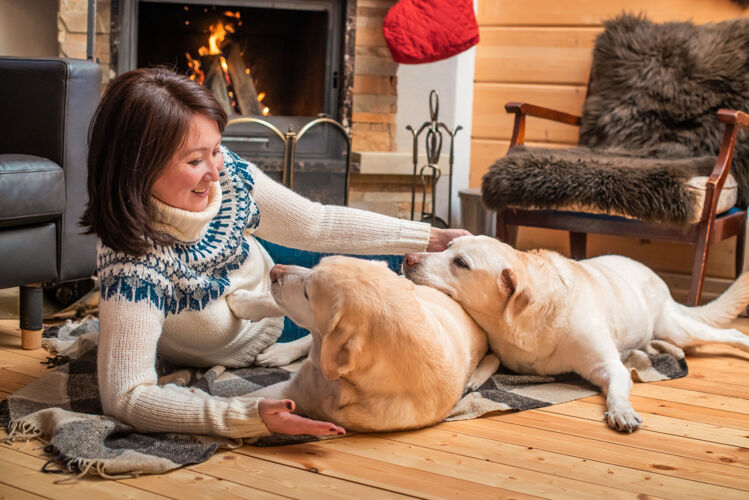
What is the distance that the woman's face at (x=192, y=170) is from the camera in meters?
1.61

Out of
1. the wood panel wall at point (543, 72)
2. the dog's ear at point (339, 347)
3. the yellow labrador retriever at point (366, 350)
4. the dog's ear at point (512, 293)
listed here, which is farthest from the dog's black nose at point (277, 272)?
the wood panel wall at point (543, 72)

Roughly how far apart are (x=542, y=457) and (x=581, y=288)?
0.57 m

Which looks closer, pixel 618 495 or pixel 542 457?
pixel 618 495

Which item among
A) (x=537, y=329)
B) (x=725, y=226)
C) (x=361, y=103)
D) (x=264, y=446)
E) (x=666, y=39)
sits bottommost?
(x=264, y=446)

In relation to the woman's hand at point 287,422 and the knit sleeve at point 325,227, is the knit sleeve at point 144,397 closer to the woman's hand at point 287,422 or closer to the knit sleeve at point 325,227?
the woman's hand at point 287,422

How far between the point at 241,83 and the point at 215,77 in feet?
0.44

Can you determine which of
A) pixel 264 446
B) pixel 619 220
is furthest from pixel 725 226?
pixel 264 446

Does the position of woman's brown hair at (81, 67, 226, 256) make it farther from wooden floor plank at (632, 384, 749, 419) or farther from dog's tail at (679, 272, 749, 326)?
dog's tail at (679, 272, 749, 326)

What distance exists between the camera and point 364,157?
→ 3.73 m

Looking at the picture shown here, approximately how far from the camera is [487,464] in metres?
1.54

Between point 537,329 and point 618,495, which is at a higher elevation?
point 537,329

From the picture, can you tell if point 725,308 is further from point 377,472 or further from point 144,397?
point 144,397

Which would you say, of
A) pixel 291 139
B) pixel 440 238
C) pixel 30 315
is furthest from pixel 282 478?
pixel 291 139

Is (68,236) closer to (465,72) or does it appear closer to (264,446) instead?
(264,446)
